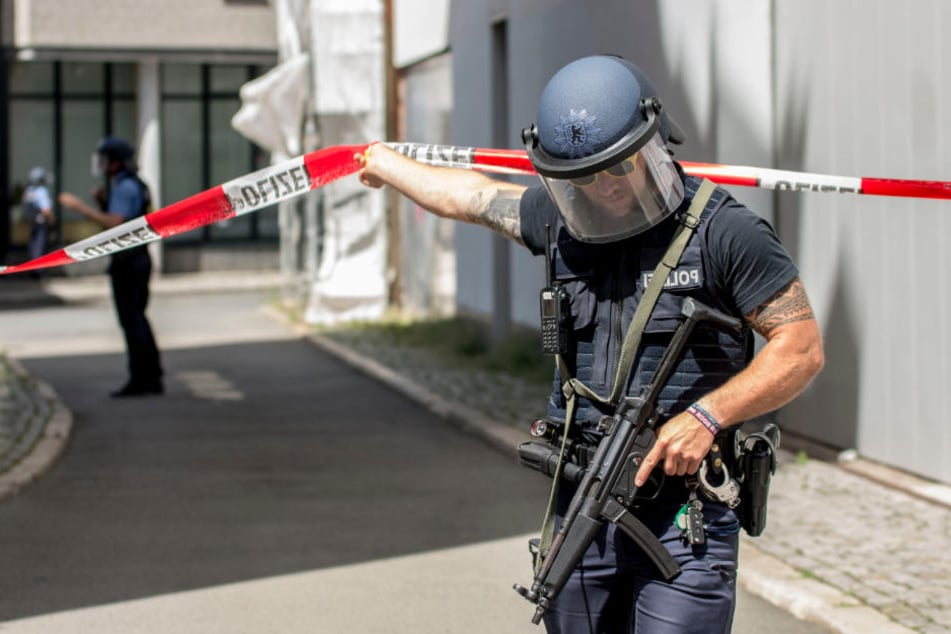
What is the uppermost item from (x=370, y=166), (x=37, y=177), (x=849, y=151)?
(x=37, y=177)

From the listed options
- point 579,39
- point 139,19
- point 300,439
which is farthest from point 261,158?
point 300,439

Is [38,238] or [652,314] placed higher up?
[38,238]

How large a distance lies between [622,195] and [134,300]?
369 inches

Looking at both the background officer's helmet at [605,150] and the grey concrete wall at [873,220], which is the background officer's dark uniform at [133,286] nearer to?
the grey concrete wall at [873,220]

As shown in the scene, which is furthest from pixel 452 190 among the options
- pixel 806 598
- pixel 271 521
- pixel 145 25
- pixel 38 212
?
pixel 145 25

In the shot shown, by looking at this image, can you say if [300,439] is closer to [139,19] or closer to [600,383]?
[600,383]

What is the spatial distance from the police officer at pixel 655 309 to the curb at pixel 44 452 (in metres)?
5.58

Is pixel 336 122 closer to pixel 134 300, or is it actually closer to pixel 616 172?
pixel 134 300

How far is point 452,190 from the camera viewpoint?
159 inches

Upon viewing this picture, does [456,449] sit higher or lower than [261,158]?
lower

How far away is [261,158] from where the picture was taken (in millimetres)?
31047

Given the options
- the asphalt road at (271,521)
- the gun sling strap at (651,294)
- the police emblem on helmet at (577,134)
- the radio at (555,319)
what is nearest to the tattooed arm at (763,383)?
the gun sling strap at (651,294)

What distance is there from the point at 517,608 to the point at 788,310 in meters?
3.13

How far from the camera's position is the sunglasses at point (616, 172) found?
323 cm
